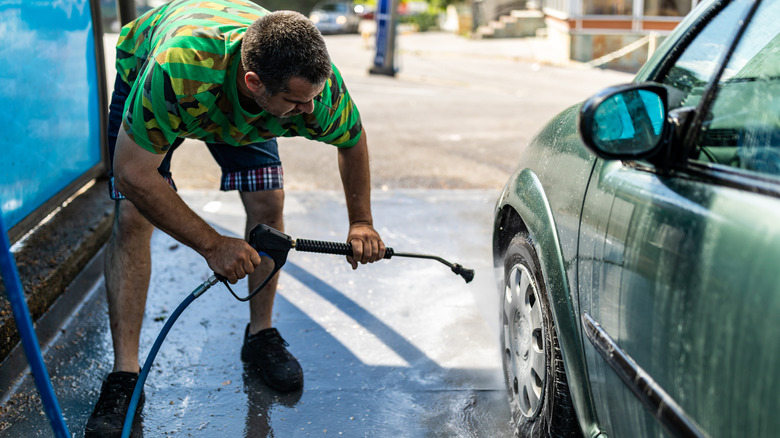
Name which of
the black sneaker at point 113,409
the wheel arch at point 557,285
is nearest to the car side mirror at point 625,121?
the wheel arch at point 557,285

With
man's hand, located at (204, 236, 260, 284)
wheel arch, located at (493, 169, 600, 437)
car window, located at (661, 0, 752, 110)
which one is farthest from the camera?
man's hand, located at (204, 236, 260, 284)

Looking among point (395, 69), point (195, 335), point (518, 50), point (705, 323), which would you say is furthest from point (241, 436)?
point (518, 50)

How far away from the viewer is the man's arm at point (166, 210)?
229 centimetres

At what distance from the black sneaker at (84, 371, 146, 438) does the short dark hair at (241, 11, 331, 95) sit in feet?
4.11

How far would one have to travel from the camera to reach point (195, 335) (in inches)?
137

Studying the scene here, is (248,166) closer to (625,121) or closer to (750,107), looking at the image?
(625,121)

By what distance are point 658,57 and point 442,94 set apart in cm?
969

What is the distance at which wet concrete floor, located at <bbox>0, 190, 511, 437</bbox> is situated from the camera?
2803 mm

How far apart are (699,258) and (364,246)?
135 centimetres

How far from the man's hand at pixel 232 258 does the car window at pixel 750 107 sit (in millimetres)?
1342

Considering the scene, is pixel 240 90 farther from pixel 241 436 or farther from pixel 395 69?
pixel 395 69

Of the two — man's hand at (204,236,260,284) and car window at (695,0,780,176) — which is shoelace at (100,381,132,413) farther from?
car window at (695,0,780,176)

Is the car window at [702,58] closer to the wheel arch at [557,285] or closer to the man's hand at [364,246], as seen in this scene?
the wheel arch at [557,285]

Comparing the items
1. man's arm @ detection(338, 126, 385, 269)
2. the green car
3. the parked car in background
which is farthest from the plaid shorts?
the parked car in background
